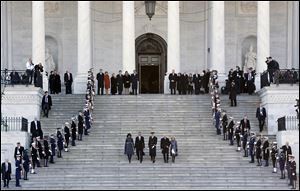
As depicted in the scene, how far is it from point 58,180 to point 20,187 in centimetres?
190

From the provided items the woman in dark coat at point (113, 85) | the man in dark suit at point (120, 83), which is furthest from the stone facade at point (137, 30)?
the man in dark suit at point (120, 83)

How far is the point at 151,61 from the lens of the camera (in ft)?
266

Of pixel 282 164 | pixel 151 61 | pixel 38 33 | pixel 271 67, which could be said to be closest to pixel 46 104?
pixel 38 33

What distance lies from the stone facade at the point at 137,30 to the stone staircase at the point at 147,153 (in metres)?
11.8

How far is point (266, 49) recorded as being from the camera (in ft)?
239

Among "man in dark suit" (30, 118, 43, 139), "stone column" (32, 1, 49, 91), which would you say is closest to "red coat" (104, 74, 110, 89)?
"stone column" (32, 1, 49, 91)

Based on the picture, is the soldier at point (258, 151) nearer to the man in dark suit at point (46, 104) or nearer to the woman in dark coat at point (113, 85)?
the man in dark suit at point (46, 104)

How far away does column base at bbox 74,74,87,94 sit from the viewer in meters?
72.2

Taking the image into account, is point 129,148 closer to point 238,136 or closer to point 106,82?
point 238,136

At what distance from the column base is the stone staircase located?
411 centimetres

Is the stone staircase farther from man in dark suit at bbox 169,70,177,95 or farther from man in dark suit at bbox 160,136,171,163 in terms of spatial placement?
man in dark suit at bbox 169,70,177,95

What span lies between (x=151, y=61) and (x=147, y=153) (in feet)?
73.8

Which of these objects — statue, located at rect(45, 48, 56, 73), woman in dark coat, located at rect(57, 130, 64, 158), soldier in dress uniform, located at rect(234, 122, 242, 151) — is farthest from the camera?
statue, located at rect(45, 48, 56, 73)

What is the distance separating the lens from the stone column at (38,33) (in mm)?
72125
